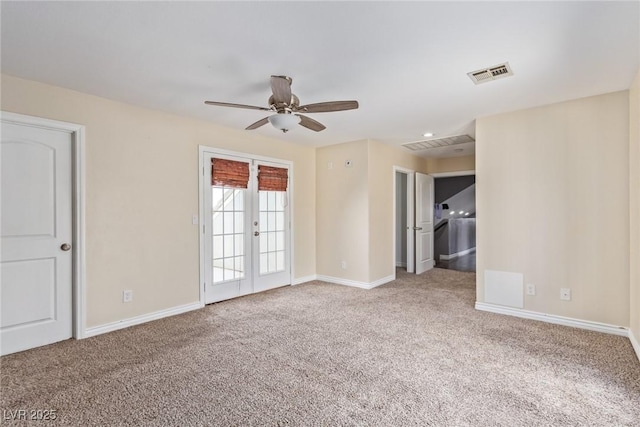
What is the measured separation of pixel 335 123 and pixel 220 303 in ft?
9.19

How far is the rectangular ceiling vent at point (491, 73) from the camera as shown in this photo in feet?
8.14

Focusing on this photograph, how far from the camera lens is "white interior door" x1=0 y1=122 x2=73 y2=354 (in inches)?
104

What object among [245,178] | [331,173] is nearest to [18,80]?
[245,178]

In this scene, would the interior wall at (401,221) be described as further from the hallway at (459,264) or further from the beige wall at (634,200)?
the beige wall at (634,200)

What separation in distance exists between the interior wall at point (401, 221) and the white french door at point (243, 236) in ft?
9.31

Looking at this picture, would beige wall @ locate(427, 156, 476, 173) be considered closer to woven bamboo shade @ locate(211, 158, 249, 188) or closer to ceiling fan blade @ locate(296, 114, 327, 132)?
woven bamboo shade @ locate(211, 158, 249, 188)

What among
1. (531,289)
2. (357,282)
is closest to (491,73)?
(531,289)

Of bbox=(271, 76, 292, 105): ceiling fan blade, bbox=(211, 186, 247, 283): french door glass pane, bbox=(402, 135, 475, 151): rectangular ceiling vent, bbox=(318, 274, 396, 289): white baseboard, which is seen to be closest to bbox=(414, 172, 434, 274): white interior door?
bbox=(402, 135, 475, 151): rectangular ceiling vent

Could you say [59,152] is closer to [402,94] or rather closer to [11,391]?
[11,391]

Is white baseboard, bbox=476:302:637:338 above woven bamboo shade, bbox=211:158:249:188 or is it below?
below

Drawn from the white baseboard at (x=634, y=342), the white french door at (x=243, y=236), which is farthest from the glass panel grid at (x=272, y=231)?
the white baseboard at (x=634, y=342)

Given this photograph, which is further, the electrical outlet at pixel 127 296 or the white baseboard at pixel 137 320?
the electrical outlet at pixel 127 296

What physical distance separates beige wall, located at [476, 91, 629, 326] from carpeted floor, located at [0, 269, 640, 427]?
1.47ft

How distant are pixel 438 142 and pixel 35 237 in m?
5.19
